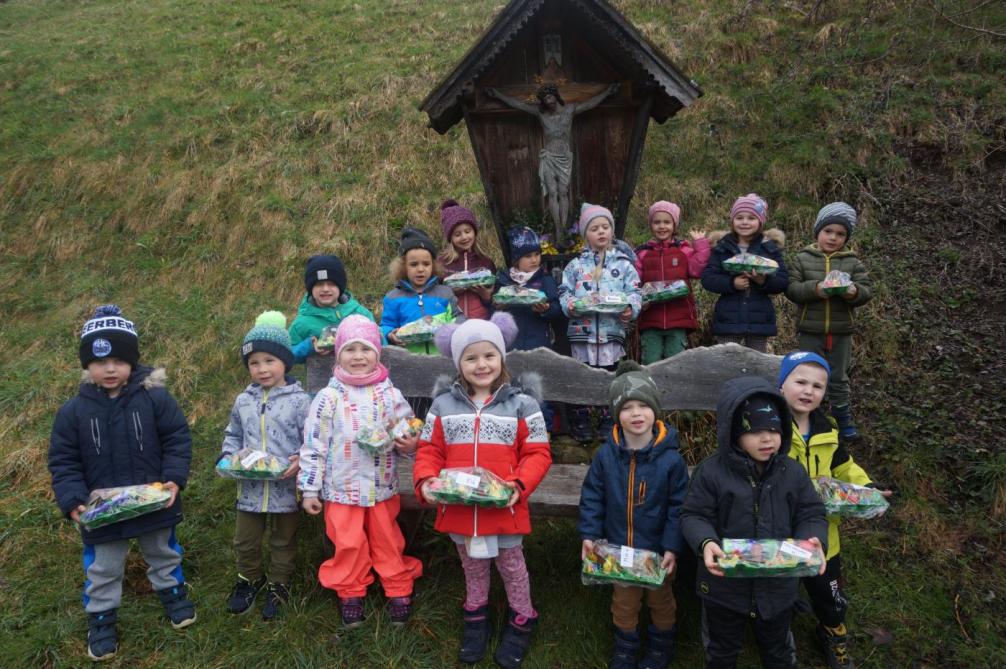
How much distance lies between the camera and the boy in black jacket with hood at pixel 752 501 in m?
2.85

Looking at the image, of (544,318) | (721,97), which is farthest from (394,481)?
(721,97)

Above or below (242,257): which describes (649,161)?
above

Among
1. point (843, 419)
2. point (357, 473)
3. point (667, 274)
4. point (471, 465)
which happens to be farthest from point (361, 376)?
point (843, 419)

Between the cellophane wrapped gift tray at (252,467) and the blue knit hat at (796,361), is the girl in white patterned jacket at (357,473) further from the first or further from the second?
the blue knit hat at (796,361)

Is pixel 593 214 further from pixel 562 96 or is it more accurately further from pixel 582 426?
pixel 582 426

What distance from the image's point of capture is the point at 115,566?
12.0 ft

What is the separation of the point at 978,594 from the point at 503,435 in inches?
125

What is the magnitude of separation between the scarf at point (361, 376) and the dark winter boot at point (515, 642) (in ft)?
5.32

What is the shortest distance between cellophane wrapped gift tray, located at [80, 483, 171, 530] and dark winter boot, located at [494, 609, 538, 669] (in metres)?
2.12

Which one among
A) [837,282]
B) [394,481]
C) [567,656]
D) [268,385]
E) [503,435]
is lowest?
[567,656]

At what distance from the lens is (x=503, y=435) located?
11.1ft

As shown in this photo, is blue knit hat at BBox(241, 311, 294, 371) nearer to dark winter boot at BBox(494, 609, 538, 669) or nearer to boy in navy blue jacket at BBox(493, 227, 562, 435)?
boy in navy blue jacket at BBox(493, 227, 562, 435)

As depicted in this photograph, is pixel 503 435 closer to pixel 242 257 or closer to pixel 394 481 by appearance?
pixel 394 481

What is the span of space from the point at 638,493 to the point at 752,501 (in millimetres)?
553
